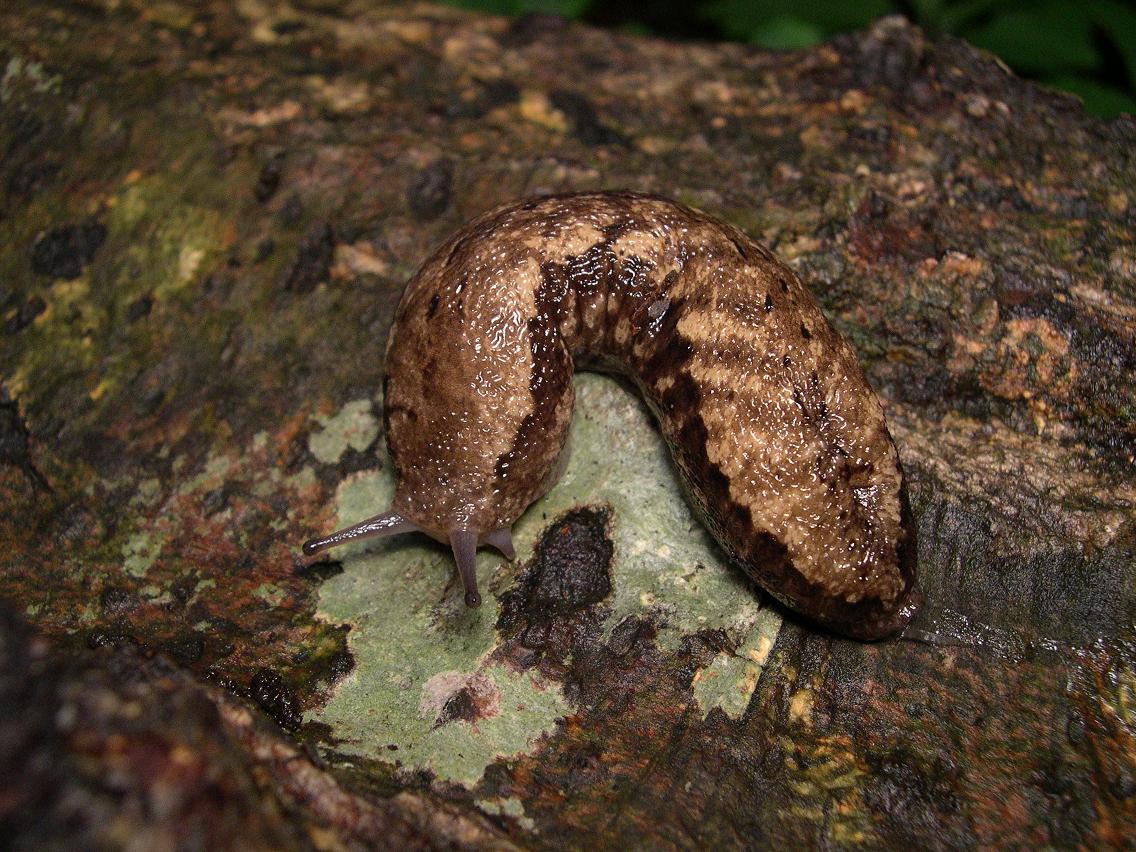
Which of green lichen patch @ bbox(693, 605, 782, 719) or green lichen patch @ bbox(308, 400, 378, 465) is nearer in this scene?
green lichen patch @ bbox(693, 605, 782, 719)

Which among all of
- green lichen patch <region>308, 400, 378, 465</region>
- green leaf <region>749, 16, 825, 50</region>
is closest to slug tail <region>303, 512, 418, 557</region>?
green lichen patch <region>308, 400, 378, 465</region>

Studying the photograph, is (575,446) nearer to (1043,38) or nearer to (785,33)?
(785,33)

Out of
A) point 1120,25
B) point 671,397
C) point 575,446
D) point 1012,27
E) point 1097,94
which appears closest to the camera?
point 671,397

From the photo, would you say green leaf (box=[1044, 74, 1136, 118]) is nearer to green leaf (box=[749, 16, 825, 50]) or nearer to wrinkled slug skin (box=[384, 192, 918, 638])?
green leaf (box=[749, 16, 825, 50])

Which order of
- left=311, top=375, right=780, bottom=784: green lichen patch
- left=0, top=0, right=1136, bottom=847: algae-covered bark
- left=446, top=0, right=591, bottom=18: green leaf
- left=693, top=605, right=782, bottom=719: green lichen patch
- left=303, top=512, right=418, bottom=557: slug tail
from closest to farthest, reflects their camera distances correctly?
1. left=0, top=0, right=1136, bottom=847: algae-covered bark
2. left=311, top=375, right=780, bottom=784: green lichen patch
3. left=693, top=605, right=782, bottom=719: green lichen patch
4. left=303, top=512, right=418, bottom=557: slug tail
5. left=446, top=0, right=591, bottom=18: green leaf

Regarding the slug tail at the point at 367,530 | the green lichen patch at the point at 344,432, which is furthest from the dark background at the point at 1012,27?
the slug tail at the point at 367,530

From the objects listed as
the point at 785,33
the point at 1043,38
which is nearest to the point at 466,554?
the point at 785,33

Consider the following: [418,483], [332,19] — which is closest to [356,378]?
[418,483]
